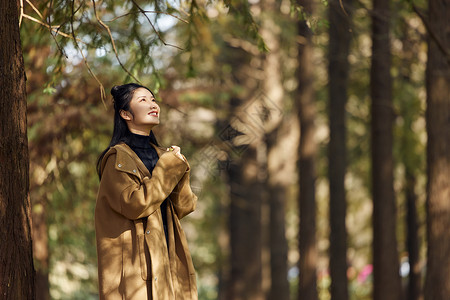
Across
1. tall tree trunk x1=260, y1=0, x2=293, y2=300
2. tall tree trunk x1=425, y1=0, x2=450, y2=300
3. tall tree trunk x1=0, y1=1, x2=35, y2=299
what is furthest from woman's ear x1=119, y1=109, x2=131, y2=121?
tall tree trunk x1=260, y1=0, x2=293, y2=300

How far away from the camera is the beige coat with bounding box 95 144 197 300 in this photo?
15.2 feet

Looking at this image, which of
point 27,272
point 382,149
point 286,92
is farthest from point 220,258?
point 27,272

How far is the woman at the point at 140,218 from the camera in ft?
15.3

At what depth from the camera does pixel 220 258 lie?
20938 mm

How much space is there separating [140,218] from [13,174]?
94 cm

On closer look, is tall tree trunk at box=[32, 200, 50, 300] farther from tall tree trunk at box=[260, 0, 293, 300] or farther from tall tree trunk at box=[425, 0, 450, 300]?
tall tree trunk at box=[260, 0, 293, 300]

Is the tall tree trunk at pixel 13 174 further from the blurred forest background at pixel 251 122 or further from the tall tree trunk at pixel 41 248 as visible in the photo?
the tall tree trunk at pixel 41 248

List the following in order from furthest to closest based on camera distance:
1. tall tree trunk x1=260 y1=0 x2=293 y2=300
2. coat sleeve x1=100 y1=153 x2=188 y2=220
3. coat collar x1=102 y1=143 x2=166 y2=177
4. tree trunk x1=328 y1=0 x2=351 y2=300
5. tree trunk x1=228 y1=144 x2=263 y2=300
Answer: tree trunk x1=228 y1=144 x2=263 y2=300, tall tree trunk x1=260 y1=0 x2=293 y2=300, tree trunk x1=328 y1=0 x2=351 y2=300, coat collar x1=102 y1=143 x2=166 y2=177, coat sleeve x1=100 y1=153 x2=188 y2=220

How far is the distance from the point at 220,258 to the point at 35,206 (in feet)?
32.1

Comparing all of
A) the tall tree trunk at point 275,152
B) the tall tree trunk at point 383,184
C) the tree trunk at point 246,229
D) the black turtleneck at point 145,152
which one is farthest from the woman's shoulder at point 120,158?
the tree trunk at point 246,229

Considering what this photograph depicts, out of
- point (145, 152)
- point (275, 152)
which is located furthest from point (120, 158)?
point (275, 152)

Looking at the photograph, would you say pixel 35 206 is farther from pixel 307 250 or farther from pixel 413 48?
pixel 413 48

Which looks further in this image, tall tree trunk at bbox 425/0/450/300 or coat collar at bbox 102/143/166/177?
tall tree trunk at bbox 425/0/450/300

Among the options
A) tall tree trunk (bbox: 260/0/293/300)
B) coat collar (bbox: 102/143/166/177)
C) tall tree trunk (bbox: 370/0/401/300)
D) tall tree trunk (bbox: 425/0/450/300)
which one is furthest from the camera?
tall tree trunk (bbox: 260/0/293/300)
